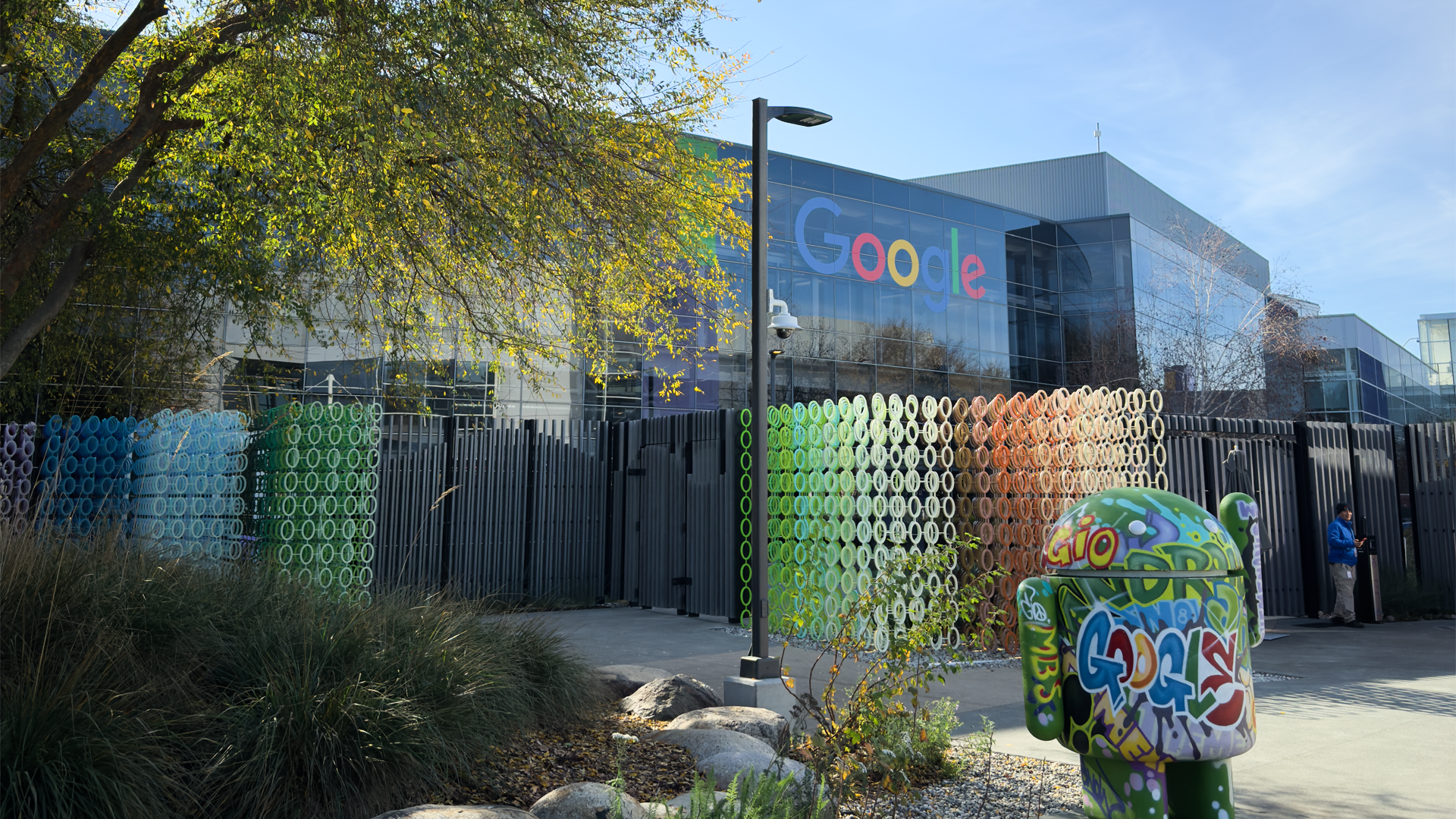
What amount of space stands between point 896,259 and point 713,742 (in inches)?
1194

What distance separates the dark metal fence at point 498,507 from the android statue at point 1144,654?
37.6 feet

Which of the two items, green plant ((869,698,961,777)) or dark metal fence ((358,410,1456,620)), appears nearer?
green plant ((869,698,961,777))

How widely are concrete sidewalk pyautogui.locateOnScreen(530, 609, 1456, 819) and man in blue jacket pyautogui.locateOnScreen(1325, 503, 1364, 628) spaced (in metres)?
0.35

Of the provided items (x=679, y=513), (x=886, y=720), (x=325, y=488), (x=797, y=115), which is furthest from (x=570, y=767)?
(x=679, y=513)

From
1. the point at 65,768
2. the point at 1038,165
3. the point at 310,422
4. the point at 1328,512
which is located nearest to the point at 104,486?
the point at 310,422

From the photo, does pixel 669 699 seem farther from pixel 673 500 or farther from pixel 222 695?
pixel 673 500

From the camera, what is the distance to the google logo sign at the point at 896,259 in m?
32.2

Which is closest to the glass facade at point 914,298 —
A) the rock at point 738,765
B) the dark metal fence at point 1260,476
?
the dark metal fence at point 1260,476

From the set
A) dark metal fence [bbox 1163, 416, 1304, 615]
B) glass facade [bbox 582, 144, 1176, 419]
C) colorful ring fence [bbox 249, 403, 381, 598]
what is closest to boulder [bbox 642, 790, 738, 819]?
colorful ring fence [bbox 249, 403, 381, 598]

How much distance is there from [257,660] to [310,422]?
6.43 meters

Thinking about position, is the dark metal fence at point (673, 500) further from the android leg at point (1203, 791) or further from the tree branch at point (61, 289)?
the android leg at point (1203, 791)

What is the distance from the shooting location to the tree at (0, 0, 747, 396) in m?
8.32

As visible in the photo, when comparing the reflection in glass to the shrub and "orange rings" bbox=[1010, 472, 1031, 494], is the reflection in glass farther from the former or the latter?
the shrub

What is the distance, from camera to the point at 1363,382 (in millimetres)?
44500
